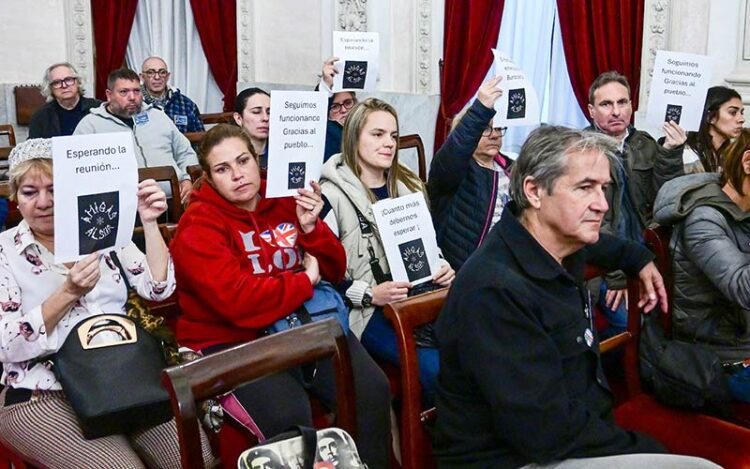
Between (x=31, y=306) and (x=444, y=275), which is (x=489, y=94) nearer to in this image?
(x=444, y=275)

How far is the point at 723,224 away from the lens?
243 centimetres

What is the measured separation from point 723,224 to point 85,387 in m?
1.86

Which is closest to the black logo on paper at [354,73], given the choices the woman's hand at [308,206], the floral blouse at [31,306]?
the woman's hand at [308,206]

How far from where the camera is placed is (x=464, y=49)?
22.0 ft

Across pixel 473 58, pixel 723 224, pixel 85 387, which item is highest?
pixel 473 58

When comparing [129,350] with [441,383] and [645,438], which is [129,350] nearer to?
[441,383]

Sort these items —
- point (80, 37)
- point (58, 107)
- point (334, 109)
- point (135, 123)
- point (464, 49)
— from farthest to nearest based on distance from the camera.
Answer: point (80, 37) < point (464, 49) < point (58, 107) < point (135, 123) < point (334, 109)

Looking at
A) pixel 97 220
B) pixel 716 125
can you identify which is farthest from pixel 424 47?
pixel 97 220

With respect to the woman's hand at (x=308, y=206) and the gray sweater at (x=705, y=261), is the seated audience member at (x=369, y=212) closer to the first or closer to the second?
the woman's hand at (x=308, y=206)

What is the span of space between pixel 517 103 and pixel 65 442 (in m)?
2.19

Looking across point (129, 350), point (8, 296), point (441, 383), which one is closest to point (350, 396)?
point (441, 383)

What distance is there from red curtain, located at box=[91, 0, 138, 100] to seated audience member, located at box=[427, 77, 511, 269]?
4.90 metres

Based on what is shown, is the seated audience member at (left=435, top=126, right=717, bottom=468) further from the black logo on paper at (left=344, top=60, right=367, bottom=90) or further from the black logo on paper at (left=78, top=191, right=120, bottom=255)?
the black logo on paper at (left=344, top=60, right=367, bottom=90)

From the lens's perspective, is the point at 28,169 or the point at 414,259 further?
the point at 414,259
